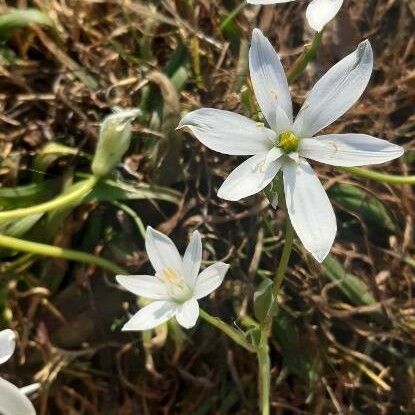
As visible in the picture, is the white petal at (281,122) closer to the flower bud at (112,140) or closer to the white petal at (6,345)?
the flower bud at (112,140)

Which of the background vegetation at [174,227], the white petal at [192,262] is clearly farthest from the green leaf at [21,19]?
the white petal at [192,262]

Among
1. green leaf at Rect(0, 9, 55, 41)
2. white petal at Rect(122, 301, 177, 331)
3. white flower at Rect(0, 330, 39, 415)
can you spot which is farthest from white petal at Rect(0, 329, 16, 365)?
green leaf at Rect(0, 9, 55, 41)

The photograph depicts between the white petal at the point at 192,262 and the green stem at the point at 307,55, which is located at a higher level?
the green stem at the point at 307,55

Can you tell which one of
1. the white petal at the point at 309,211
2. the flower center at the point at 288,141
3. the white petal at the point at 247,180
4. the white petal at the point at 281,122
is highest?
the white petal at the point at 281,122

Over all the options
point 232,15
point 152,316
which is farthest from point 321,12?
point 152,316

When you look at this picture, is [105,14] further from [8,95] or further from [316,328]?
[316,328]

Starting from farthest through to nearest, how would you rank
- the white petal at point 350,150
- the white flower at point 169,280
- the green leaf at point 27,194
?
the green leaf at point 27,194 < the white flower at point 169,280 < the white petal at point 350,150

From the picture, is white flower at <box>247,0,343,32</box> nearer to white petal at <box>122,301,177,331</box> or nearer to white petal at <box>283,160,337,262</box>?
white petal at <box>283,160,337,262</box>
